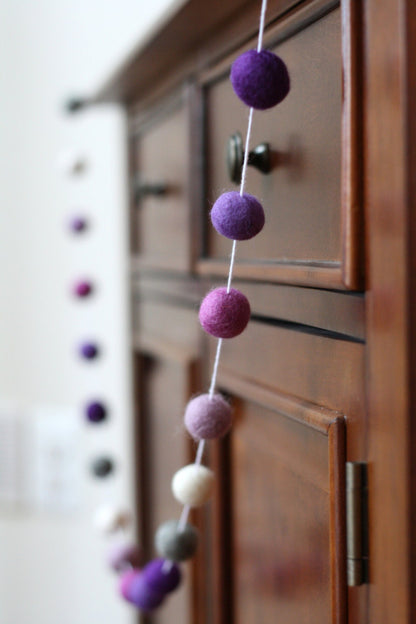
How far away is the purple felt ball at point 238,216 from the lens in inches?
16.2

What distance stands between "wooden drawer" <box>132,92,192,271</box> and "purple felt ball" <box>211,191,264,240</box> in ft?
0.71

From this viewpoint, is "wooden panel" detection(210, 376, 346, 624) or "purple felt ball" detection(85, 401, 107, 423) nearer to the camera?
"wooden panel" detection(210, 376, 346, 624)

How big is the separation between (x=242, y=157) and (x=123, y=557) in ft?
1.49

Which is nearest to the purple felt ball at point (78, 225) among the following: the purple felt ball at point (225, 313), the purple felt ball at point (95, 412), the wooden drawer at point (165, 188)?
the wooden drawer at point (165, 188)

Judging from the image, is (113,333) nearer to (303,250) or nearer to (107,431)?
(107,431)

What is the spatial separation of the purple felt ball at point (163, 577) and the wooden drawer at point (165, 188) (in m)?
0.26

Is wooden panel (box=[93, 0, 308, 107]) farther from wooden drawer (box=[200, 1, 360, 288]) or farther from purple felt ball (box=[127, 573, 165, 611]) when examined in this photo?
purple felt ball (box=[127, 573, 165, 611])

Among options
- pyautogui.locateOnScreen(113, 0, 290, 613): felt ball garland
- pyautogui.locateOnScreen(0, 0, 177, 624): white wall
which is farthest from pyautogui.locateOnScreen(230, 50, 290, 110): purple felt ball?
pyautogui.locateOnScreen(0, 0, 177, 624): white wall

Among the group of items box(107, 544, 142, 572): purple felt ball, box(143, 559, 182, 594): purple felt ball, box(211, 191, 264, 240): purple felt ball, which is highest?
box(211, 191, 264, 240): purple felt ball

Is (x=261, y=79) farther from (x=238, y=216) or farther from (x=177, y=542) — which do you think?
(x=177, y=542)

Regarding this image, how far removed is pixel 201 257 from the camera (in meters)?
0.61

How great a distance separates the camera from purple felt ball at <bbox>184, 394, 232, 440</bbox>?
18.4 inches

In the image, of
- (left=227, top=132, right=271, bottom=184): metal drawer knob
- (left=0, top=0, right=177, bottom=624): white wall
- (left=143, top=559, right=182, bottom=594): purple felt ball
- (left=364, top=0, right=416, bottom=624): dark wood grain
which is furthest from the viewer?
(left=0, top=0, right=177, bottom=624): white wall

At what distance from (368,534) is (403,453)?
0.06m
